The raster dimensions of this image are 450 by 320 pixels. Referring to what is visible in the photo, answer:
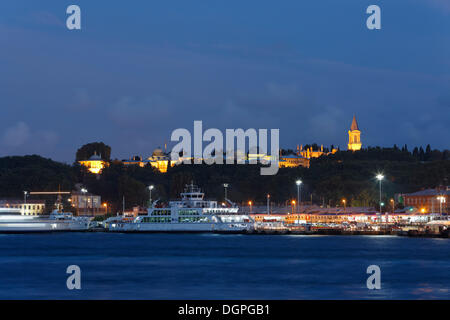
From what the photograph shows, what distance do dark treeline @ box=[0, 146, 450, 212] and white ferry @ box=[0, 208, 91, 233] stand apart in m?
36.9

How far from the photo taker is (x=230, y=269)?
5781 cm

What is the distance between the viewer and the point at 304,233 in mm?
102250

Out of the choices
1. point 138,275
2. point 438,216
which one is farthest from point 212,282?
point 438,216

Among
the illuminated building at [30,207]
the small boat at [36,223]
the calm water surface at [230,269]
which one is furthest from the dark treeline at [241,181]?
the calm water surface at [230,269]

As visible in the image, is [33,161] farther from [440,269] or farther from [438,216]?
[440,269]

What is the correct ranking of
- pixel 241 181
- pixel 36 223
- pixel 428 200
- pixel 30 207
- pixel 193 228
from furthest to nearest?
pixel 241 181 < pixel 30 207 < pixel 428 200 < pixel 36 223 < pixel 193 228

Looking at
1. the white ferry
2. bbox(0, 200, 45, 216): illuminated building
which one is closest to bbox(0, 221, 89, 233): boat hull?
the white ferry

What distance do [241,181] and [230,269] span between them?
118528mm

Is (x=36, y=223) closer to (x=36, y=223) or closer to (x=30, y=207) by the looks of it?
(x=36, y=223)

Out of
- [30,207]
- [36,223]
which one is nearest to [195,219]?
[36,223]

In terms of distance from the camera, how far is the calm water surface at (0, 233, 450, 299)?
4391 centimetres

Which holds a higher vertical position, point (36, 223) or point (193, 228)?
point (36, 223)

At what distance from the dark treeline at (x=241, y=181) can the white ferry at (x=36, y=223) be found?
36928mm
